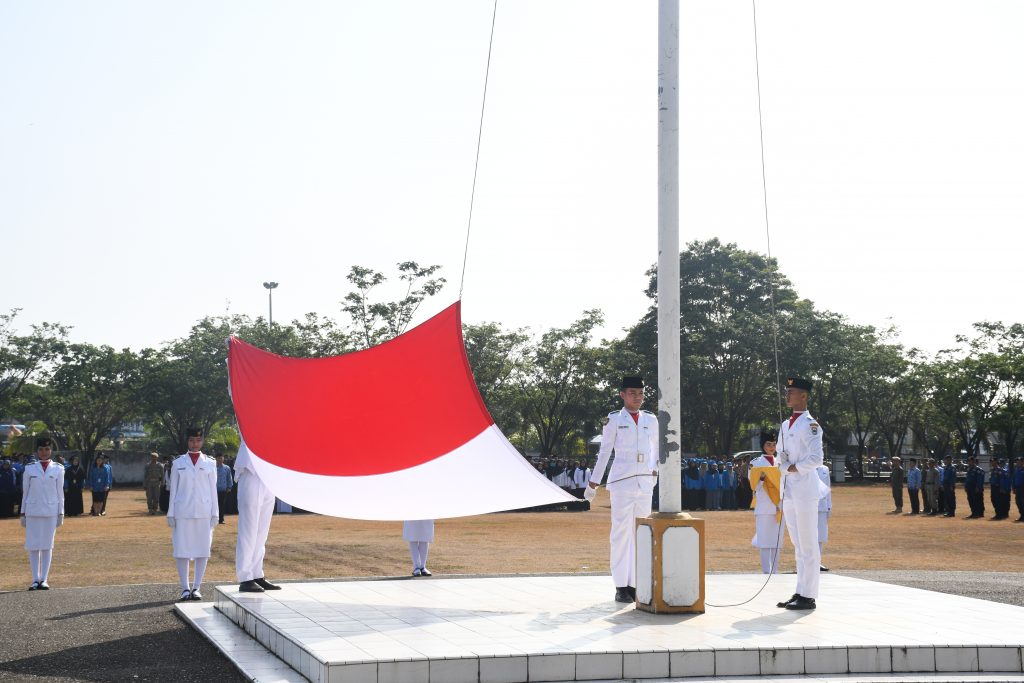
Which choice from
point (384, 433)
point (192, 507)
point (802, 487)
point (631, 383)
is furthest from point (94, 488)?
point (802, 487)

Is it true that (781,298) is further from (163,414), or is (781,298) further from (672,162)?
(672,162)

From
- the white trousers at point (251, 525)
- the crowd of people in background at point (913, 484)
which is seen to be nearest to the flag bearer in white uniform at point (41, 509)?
the white trousers at point (251, 525)

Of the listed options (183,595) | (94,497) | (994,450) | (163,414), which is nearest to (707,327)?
(994,450)

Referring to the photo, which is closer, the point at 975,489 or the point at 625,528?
the point at 625,528

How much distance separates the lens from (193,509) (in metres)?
11.2

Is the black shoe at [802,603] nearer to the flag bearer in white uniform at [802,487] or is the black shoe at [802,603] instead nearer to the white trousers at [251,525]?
the flag bearer in white uniform at [802,487]

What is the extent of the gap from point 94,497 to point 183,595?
18589 millimetres

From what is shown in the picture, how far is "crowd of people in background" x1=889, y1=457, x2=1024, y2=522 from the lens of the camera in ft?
89.4

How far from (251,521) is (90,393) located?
41828 mm

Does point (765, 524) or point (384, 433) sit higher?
point (384, 433)

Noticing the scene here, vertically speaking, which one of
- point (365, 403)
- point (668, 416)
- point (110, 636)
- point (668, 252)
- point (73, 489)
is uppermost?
point (668, 252)

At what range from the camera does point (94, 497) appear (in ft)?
90.5

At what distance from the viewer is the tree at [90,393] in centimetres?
4772

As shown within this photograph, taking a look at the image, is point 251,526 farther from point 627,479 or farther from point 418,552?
point 627,479
